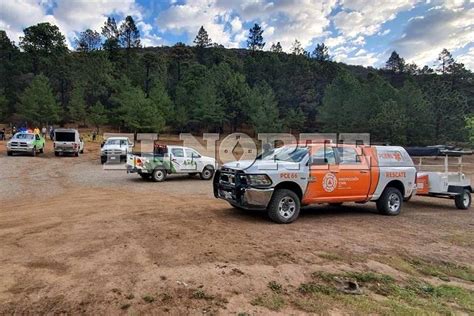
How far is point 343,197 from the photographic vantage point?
33.1 feet

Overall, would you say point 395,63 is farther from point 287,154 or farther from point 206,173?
point 287,154

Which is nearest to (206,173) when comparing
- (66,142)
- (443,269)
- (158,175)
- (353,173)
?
(158,175)

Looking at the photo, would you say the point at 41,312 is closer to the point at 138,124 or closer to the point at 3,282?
the point at 3,282

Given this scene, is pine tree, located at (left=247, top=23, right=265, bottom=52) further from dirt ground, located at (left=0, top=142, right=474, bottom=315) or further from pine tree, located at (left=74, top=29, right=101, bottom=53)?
dirt ground, located at (left=0, top=142, right=474, bottom=315)

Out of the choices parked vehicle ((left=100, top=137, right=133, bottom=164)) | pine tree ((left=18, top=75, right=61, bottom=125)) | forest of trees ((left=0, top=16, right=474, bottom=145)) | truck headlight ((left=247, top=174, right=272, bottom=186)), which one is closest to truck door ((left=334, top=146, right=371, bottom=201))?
truck headlight ((left=247, top=174, right=272, bottom=186))

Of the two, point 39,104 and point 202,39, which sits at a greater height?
point 202,39

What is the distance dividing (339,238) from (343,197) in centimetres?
215

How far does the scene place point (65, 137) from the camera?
30.6 meters

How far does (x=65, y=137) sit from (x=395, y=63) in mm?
111727

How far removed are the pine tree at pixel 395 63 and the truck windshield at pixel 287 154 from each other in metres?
121

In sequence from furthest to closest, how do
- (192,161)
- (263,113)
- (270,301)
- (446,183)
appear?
1. (263,113)
2. (192,161)
3. (446,183)
4. (270,301)

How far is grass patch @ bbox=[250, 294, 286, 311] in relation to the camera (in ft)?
15.4

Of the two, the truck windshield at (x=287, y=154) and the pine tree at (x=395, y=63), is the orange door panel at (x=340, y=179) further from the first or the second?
the pine tree at (x=395, y=63)

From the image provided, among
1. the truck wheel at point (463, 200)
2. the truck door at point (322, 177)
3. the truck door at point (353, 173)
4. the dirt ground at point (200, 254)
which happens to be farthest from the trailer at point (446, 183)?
the truck door at point (322, 177)
